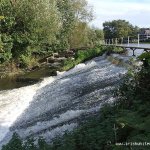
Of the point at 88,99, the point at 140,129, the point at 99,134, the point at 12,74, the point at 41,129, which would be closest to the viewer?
the point at 140,129

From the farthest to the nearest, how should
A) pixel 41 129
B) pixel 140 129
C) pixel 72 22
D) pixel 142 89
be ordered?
pixel 72 22
pixel 41 129
pixel 142 89
pixel 140 129

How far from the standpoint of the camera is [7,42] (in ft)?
99.2

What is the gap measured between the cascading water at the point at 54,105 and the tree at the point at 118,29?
69207 millimetres

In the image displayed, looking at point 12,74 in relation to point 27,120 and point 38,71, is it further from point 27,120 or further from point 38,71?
point 27,120

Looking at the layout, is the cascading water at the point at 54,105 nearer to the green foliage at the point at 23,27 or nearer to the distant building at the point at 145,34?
the green foliage at the point at 23,27

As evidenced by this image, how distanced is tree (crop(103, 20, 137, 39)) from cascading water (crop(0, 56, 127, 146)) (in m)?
69.2

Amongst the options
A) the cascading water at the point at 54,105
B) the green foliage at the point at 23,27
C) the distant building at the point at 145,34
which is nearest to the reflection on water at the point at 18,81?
the green foliage at the point at 23,27

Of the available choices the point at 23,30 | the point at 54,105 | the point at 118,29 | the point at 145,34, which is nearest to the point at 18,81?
the point at 23,30

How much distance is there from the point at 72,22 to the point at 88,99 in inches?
1268

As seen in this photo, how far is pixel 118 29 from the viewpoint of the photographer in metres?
90.7

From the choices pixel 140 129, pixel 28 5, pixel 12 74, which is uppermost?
pixel 28 5

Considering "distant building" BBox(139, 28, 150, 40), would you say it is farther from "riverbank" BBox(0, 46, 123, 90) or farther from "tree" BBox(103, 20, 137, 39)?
"riverbank" BBox(0, 46, 123, 90)

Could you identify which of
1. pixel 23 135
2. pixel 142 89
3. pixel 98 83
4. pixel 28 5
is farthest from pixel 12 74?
pixel 142 89

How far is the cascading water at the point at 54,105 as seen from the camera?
457 inches
